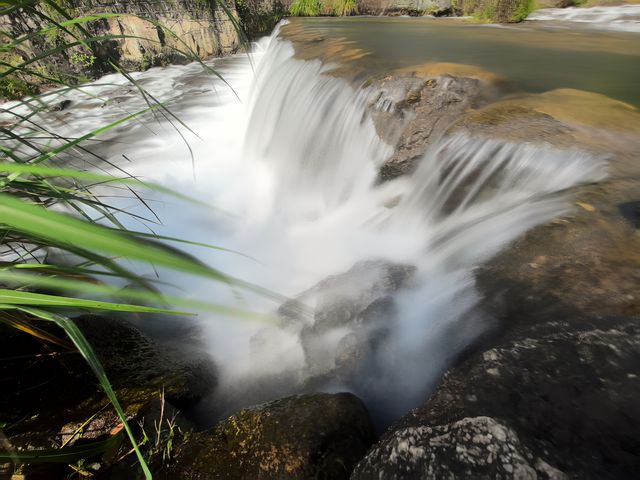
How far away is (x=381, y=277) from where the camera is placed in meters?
2.93

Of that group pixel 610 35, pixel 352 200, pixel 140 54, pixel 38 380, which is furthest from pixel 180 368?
pixel 140 54

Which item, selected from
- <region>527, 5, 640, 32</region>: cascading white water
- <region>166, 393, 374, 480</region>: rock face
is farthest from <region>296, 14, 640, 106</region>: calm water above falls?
<region>166, 393, 374, 480</region>: rock face

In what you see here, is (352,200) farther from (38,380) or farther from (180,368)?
(38,380)

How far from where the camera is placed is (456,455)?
1.07m

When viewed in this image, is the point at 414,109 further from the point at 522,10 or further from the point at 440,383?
the point at 522,10

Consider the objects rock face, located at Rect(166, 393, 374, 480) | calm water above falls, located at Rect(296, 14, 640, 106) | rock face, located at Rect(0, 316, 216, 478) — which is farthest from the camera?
calm water above falls, located at Rect(296, 14, 640, 106)

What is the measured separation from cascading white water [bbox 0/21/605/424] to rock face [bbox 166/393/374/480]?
50 centimetres

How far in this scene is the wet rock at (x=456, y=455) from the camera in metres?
1.01

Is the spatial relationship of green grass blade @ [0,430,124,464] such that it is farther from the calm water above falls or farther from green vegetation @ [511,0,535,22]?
green vegetation @ [511,0,535,22]

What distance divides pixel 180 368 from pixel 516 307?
2.02 metres

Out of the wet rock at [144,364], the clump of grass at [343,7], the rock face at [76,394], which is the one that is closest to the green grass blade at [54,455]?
the rock face at [76,394]

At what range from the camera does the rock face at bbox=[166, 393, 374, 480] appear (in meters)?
1.47

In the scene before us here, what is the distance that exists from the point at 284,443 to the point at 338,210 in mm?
3510

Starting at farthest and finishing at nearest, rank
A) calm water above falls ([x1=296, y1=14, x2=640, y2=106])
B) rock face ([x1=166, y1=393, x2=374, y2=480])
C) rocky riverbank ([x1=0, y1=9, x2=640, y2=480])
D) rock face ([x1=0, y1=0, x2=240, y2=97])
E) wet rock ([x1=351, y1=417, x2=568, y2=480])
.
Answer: rock face ([x1=0, y1=0, x2=240, y2=97])
calm water above falls ([x1=296, y1=14, x2=640, y2=106])
rock face ([x1=166, y1=393, x2=374, y2=480])
rocky riverbank ([x1=0, y1=9, x2=640, y2=480])
wet rock ([x1=351, y1=417, x2=568, y2=480])
